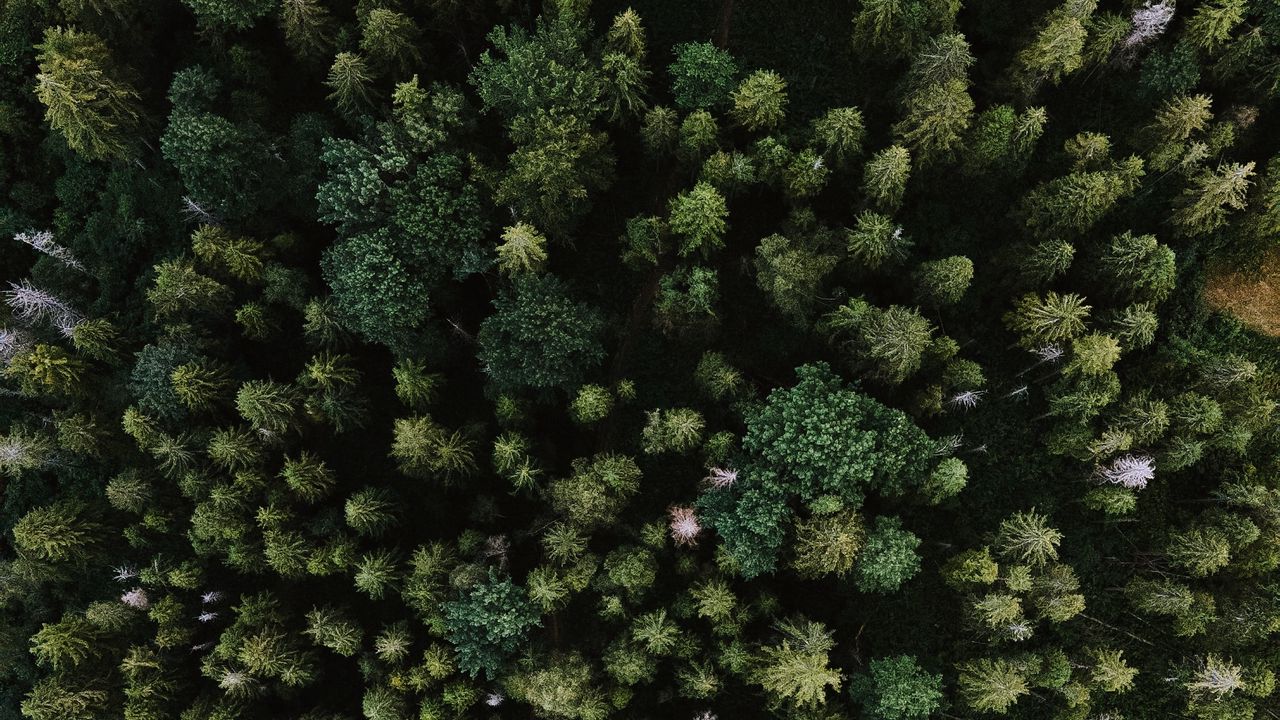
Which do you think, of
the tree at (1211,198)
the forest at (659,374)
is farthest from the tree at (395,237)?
the tree at (1211,198)

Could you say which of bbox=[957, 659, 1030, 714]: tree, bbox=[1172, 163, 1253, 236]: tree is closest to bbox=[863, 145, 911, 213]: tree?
bbox=[1172, 163, 1253, 236]: tree

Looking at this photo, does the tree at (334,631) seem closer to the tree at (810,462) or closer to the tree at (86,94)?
the tree at (810,462)

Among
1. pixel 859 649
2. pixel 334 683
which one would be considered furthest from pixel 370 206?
pixel 859 649

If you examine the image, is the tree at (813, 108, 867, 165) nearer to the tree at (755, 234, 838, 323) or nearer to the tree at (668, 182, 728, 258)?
the tree at (755, 234, 838, 323)

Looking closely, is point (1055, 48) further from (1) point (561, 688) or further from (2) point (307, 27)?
(1) point (561, 688)

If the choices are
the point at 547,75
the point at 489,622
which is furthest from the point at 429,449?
A: the point at 547,75
